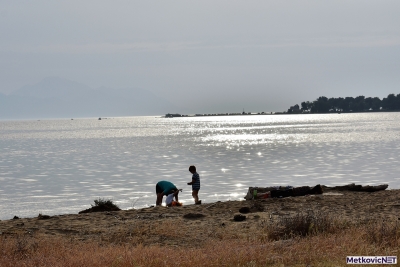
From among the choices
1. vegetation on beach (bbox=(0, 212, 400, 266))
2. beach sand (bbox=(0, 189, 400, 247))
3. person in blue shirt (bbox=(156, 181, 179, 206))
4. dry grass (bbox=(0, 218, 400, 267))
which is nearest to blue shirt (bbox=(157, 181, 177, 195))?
person in blue shirt (bbox=(156, 181, 179, 206))

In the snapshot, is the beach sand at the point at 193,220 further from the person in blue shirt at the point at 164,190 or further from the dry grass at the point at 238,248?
the person in blue shirt at the point at 164,190

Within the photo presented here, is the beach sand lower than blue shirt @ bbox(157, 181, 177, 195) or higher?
lower

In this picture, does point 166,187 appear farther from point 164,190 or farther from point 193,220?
point 193,220

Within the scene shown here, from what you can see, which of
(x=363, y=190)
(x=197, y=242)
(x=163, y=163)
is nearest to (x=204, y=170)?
(x=163, y=163)

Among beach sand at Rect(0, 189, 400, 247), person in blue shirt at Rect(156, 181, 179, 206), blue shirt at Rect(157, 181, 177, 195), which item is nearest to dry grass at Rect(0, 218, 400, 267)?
beach sand at Rect(0, 189, 400, 247)

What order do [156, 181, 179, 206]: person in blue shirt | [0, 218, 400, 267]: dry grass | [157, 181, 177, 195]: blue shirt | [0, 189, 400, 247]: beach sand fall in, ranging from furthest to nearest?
[157, 181, 177, 195]: blue shirt → [156, 181, 179, 206]: person in blue shirt → [0, 189, 400, 247]: beach sand → [0, 218, 400, 267]: dry grass

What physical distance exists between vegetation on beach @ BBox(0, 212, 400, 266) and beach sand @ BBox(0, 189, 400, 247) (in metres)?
0.10

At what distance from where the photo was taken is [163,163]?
53.5 m

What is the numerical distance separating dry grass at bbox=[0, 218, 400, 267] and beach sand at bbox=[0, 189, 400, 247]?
111 mm

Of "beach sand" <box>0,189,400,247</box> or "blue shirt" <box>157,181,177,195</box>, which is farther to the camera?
"blue shirt" <box>157,181,177,195</box>

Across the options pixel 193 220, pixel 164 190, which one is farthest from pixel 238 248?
pixel 164 190

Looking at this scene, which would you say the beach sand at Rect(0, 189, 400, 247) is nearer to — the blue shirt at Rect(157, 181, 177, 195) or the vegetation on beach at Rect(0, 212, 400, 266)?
the vegetation on beach at Rect(0, 212, 400, 266)

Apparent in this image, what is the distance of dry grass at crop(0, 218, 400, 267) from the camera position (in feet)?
32.6

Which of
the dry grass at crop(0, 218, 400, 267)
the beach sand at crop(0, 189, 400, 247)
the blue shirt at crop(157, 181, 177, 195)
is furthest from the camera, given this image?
the blue shirt at crop(157, 181, 177, 195)
